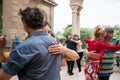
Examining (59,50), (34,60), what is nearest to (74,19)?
(59,50)

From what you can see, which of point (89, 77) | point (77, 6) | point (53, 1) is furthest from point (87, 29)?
point (89, 77)

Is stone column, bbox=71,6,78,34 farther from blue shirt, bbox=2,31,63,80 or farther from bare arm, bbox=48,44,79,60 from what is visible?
blue shirt, bbox=2,31,63,80

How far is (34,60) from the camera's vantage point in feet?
6.77

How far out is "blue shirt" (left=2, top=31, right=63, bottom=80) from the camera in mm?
2016

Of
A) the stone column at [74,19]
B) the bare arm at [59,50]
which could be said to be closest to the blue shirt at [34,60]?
the bare arm at [59,50]

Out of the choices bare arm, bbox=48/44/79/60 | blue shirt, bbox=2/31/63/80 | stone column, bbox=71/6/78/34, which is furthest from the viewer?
stone column, bbox=71/6/78/34

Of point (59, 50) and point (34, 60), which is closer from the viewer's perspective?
point (34, 60)

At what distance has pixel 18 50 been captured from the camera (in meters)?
2.03

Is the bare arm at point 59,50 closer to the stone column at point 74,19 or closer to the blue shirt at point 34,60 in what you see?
the blue shirt at point 34,60

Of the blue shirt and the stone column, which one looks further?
the stone column

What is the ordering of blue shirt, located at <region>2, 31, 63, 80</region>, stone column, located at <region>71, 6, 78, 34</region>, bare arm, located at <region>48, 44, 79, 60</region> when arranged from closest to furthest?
1. blue shirt, located at <region>2, 31, 63, 80</region>
2. bare arm, located at <region>48, 44, 79, 60</region>
3. stone column, located at <region>71, 6, 78, 34</region>

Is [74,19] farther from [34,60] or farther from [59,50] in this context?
[34,60]

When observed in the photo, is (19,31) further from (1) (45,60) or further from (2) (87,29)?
(2) (87,29)

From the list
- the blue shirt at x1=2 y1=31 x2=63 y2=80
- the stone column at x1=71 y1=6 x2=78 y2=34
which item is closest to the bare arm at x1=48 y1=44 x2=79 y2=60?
the blue shirt at x1=2 y1=31 x2=63 y2=80
